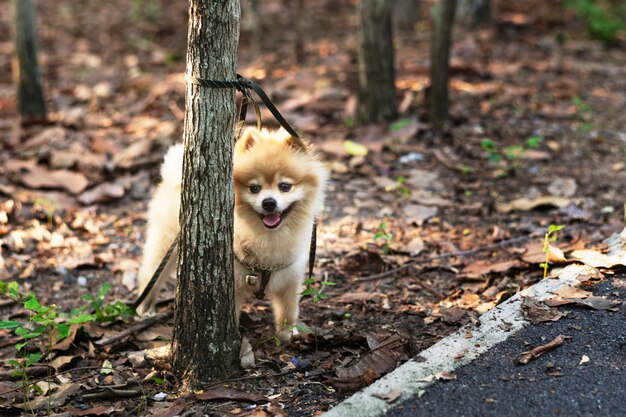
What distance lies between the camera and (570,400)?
3.37 metres

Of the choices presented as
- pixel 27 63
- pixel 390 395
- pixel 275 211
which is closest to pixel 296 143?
pixel 275 211

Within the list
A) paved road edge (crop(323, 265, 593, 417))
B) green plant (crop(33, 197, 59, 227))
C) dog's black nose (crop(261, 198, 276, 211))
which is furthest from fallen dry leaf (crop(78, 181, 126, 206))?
paved road edge (crop(323, 265, 593, 417))

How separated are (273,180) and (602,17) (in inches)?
454

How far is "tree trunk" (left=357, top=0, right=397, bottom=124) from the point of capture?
25.6 feet

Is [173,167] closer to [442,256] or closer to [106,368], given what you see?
[106,368]

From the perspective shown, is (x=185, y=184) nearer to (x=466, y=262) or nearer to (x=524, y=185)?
(x=466, y=262)

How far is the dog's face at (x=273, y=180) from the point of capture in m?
4.13

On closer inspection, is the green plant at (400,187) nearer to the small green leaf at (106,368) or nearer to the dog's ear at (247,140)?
the dog's ear at (247,140)

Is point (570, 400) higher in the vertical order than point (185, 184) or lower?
lower

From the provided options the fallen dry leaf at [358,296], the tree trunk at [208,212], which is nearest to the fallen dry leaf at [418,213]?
the fallen dry leaf at [358,296]

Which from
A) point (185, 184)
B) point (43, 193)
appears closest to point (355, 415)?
point (185, 184)

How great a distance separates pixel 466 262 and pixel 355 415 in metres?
2.50

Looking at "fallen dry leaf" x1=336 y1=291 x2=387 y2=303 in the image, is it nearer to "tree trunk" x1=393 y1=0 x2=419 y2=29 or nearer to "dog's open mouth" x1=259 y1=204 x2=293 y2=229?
"dog's open mouth" x1=259 y1=204 x2=293 y2=229

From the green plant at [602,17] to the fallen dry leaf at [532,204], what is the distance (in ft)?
25.2
